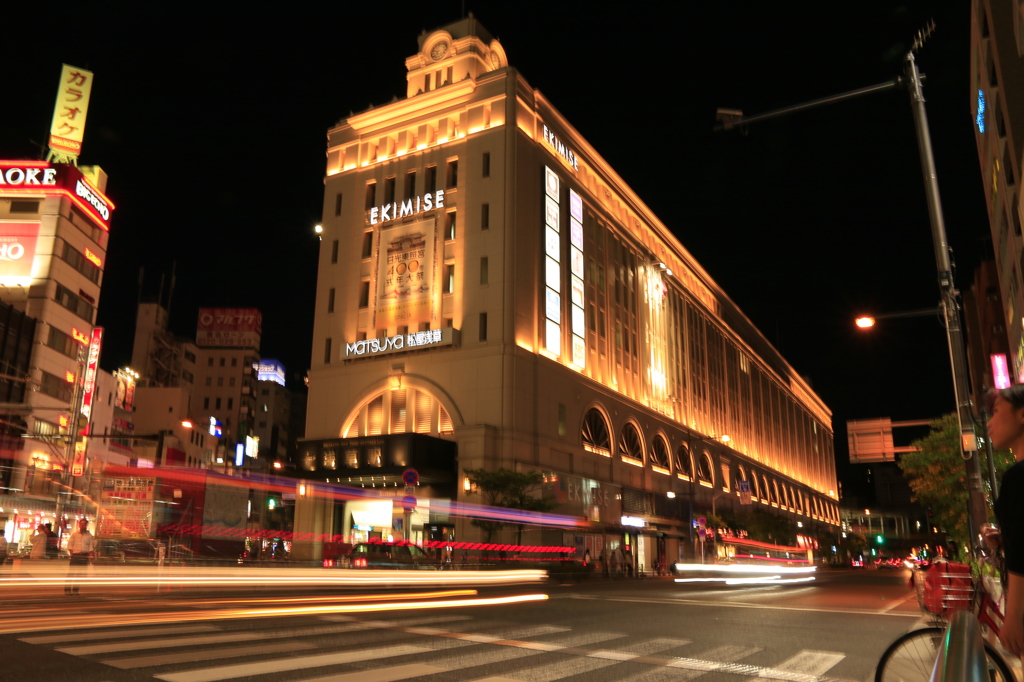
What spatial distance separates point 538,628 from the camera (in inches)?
496

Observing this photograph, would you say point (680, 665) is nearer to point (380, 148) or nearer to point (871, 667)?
point (871, 667)

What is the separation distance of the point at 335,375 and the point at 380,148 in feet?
54.9

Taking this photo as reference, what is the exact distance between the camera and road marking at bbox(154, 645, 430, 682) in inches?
290

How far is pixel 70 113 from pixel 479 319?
41.7 m

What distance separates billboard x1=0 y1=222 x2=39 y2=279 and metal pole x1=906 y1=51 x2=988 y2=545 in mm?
61188

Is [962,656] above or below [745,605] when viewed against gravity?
above

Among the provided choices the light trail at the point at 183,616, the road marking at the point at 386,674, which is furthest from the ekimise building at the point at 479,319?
the road marking at the point at 386,674

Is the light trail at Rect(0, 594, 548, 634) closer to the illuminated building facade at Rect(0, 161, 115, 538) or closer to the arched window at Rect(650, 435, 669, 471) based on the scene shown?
the illuminated building facade at Rect(0, 161, 115, 538)

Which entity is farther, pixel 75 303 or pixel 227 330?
pixel 227 330

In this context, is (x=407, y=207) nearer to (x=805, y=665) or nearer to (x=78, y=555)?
(x=78, y=555)

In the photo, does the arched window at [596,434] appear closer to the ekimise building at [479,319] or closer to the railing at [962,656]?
the ekimise building at [479,319]

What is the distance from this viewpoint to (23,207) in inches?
2328

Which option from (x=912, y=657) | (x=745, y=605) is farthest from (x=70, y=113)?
(x=912, y=657)

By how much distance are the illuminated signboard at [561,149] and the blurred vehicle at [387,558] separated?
3194 cm
